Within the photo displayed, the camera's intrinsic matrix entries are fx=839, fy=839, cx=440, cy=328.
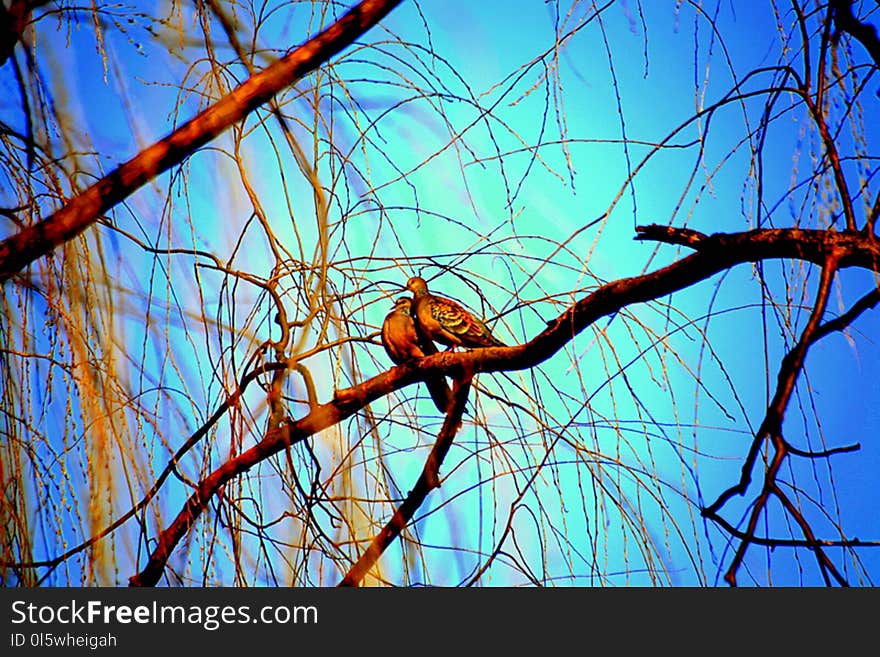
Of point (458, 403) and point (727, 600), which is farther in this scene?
point (458, 403)

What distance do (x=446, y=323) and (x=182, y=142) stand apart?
657 millimetres

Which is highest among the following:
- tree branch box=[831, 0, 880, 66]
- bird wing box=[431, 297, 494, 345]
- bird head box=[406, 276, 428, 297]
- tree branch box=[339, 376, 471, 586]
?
bird wing box=[431, 297, 494, 345]

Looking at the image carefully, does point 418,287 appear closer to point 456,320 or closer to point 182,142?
point 456,320

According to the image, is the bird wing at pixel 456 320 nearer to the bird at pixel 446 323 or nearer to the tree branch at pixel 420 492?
the bird at pixel 446 323

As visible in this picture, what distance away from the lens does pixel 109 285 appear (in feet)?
2.94

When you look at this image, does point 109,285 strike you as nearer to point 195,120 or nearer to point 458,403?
point 195,120

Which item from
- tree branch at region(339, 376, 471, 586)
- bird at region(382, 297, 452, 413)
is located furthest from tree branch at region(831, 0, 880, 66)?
bird at region(382, 297, 452, 413)

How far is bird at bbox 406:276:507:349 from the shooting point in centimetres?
140

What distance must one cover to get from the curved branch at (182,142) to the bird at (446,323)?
0.47 m

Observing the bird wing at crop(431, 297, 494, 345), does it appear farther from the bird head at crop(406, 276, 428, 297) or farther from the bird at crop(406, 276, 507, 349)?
the bird head at crop(406, 276, 428, 297)

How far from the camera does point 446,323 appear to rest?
147cm

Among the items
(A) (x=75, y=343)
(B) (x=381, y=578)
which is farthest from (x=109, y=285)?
(B) (x=381, y=578)

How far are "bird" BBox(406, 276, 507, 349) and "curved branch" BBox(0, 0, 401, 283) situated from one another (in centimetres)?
47

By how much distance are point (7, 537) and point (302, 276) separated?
0.41 meters
